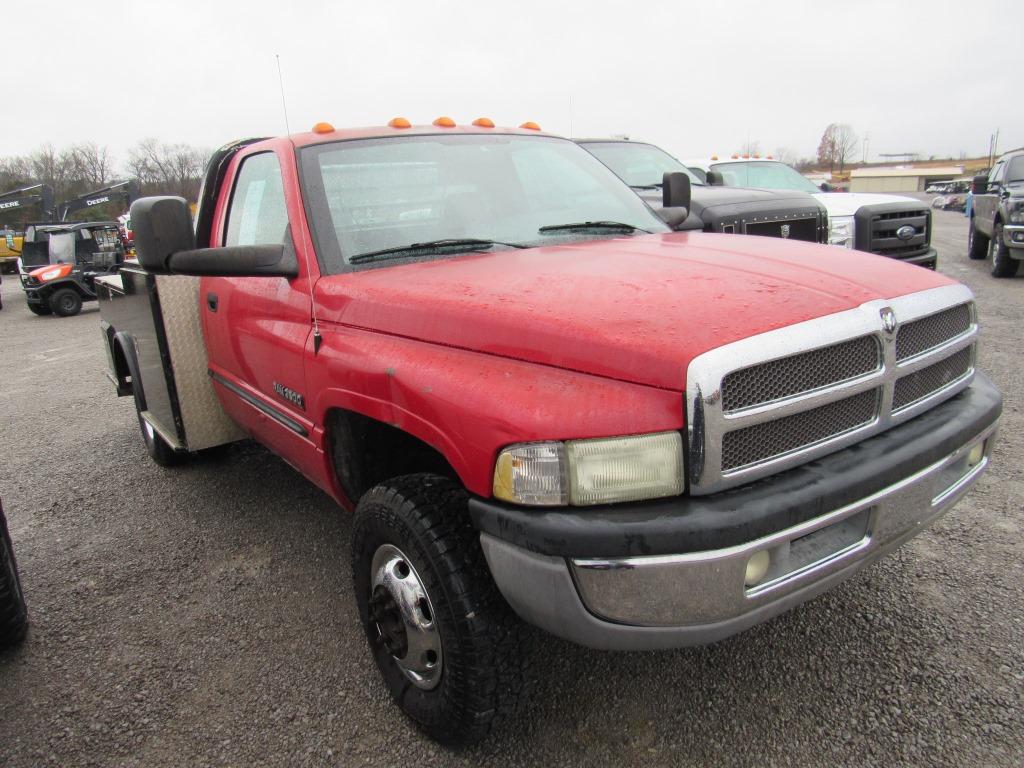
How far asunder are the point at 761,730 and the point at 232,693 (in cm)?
174

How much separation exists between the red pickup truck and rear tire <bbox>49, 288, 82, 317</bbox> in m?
15.6

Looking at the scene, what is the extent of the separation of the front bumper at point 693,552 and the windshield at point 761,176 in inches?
312

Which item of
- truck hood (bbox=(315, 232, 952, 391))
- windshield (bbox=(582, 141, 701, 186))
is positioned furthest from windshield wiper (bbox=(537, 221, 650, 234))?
windshield (bbox=(582, 141, 701, 186))

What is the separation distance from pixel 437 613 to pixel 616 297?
992 millimetres

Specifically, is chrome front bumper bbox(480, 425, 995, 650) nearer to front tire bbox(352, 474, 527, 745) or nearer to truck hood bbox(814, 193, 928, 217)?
front tire bbox(352, 474, 527, 745)

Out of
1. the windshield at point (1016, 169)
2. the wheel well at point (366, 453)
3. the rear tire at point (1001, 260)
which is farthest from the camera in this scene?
the windshield at point (1016, 169)

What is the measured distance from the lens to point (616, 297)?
1.95 metres

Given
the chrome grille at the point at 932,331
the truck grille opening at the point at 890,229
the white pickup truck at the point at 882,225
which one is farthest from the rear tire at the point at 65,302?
the chrome grille at the point at 932,331

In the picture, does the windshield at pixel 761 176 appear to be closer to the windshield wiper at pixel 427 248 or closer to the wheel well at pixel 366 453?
the windshield wiper at pixel 427 248

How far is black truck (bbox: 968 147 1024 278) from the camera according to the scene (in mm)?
9617

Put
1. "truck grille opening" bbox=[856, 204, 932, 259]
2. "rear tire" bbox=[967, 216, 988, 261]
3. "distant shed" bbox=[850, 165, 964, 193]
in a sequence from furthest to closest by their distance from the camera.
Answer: "distant shed" bbox=[850, 165, 964, 193] < "rear tire" bbox=[967, 216, 988, 261] < "truck grille opening" bbox=[856, 204, 932, 259]

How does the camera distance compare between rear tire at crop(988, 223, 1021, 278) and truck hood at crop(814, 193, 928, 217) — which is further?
rear tire at crop(988, 223, 1021, 278)

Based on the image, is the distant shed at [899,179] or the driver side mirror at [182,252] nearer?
the driver side mirror at [182,252]

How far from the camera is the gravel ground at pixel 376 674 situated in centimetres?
213
